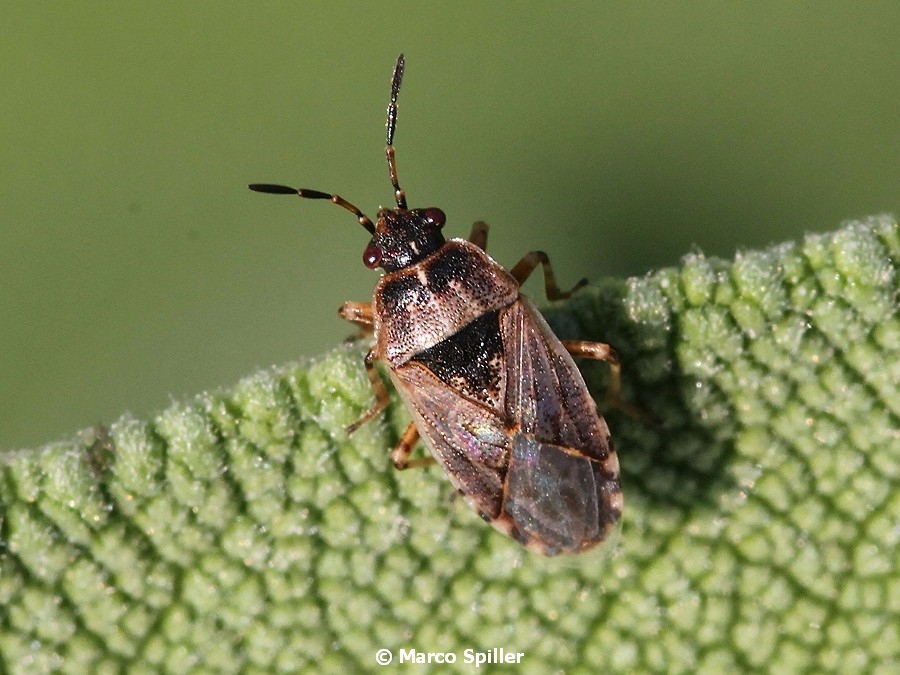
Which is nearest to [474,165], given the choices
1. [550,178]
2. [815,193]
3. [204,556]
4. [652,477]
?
[550,178]

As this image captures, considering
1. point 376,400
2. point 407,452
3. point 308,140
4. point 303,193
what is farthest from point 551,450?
point 308,140

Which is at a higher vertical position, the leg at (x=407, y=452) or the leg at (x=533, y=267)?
the leg at (x=533, y=267)

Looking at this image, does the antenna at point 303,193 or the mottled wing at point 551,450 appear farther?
the antenna at point 303,193

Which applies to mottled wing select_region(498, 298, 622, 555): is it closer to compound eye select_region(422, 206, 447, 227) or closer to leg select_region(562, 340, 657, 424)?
leg select_region(562, 340, 657, 424)

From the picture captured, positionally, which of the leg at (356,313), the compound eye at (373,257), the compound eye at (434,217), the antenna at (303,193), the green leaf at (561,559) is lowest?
the green leaf at (561,559)

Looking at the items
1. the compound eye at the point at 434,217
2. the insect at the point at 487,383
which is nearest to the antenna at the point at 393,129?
the insect at the point at 487,383

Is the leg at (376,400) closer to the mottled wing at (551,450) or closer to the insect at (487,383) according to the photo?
the insect at (487,383)

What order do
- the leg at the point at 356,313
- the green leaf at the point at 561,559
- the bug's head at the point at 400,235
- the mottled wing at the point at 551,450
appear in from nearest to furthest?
the green leaf at the point at 561,559 < the mottled wing at the point at 551,450 < the bug's head at the point at 400,235 < the leg at the point at 356,313
